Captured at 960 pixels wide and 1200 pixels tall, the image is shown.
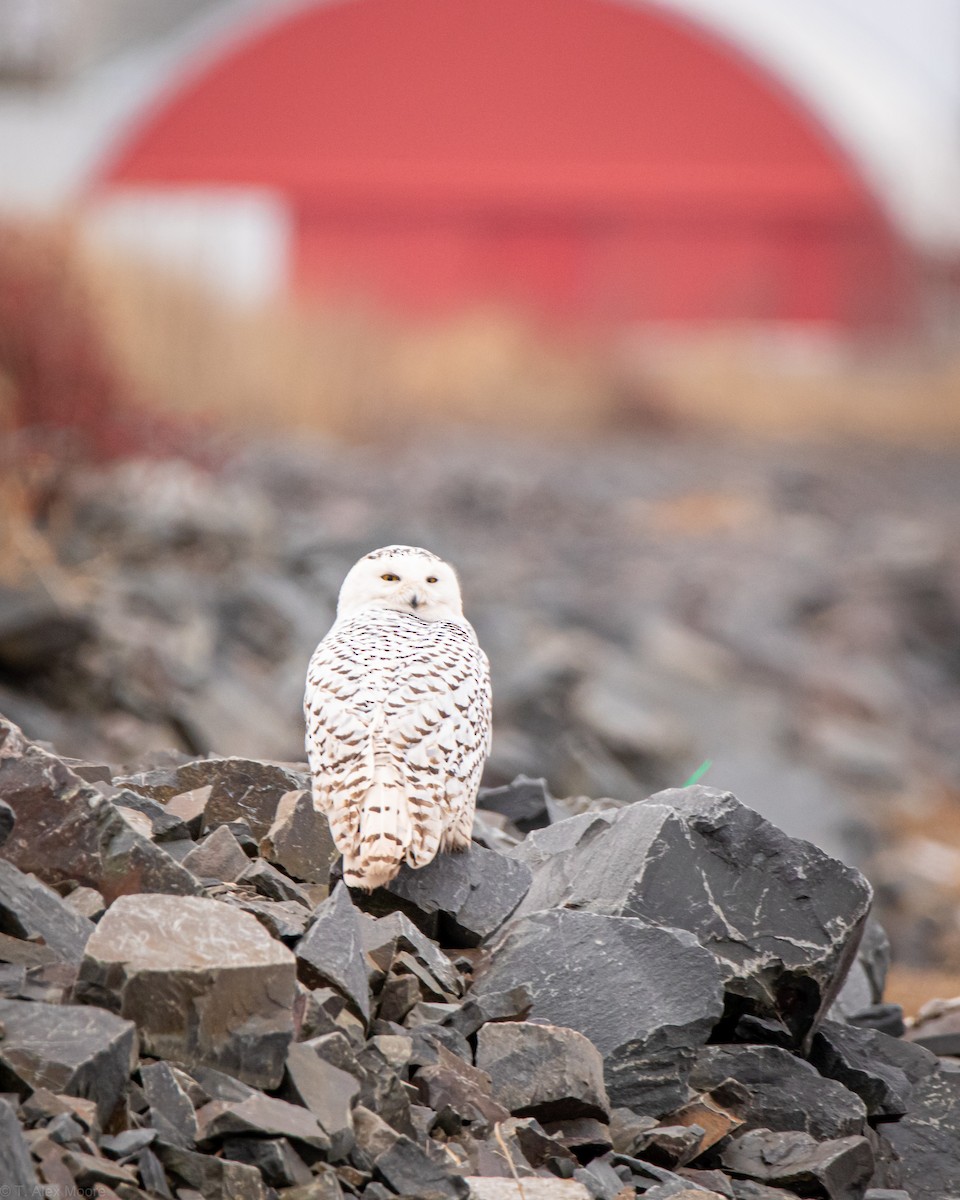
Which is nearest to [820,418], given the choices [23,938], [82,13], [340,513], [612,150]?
[612,150]

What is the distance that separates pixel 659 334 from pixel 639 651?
55.2 feet

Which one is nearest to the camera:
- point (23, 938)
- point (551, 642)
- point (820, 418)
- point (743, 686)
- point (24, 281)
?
point (23, 938)

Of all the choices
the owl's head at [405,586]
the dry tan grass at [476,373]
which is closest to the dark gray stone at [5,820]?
the owl's head at [405,586]

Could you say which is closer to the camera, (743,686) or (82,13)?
(743,686)

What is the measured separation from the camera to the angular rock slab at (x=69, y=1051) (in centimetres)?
216

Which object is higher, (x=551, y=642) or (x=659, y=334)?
(x=659, y=334)

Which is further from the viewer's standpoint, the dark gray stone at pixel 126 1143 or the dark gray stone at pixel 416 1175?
the dark gray stone at pixel 416 1175

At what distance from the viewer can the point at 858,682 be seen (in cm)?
862

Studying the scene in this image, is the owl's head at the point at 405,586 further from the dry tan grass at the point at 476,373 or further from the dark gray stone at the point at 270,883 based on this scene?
the dry tan grass at the point at 476,373

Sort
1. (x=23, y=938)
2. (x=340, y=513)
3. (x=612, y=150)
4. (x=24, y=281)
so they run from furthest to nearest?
(x=612, y=150), (x=340, y=513), (x=24, y=281), (x=23, y=938)

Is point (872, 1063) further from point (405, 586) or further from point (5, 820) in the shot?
point (5, 820)

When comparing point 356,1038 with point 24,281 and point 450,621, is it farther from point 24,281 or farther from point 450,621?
point 24,281

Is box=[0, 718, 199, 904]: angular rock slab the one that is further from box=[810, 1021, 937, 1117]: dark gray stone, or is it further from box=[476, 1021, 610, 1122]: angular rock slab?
box=[810, 1021, 937, 1117]: dark gray stone

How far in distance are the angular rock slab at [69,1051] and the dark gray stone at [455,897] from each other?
2.31 feet
